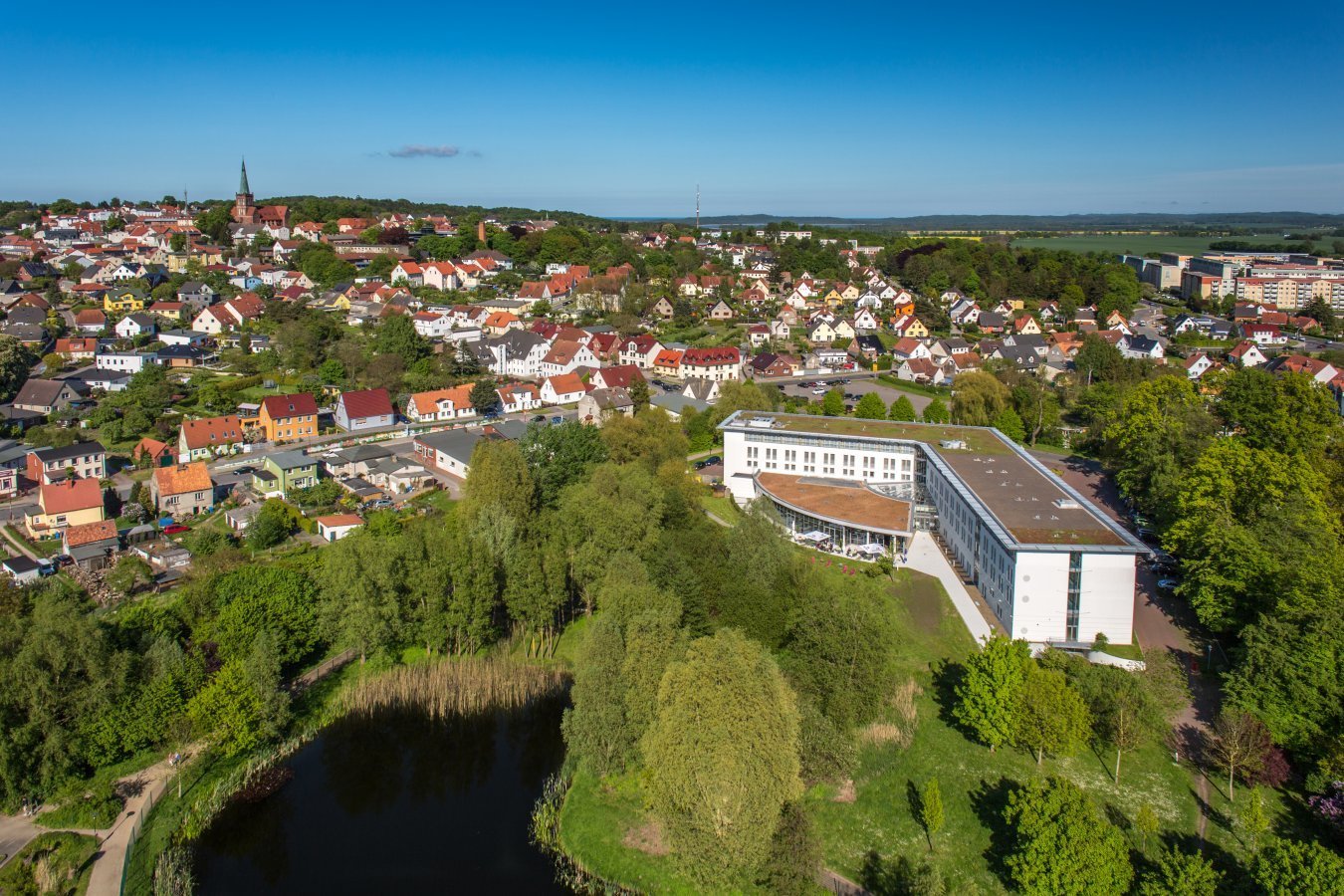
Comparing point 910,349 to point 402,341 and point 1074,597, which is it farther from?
point 1074,597

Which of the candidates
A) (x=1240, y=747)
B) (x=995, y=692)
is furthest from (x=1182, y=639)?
(x=995, y=692)

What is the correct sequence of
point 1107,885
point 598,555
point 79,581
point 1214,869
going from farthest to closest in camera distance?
point 79,581 < point 598,555 < point 1214,869 < point 1107,885

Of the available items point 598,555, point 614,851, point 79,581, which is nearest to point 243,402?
point 79,581

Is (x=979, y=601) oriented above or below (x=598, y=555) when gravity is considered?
below

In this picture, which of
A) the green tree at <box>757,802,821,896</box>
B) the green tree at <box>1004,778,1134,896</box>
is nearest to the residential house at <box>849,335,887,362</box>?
the green tree at <box>1004,778,1134,896</box>

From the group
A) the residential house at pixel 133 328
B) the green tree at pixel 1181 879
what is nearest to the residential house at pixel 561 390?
the residential house at pixel 133 328

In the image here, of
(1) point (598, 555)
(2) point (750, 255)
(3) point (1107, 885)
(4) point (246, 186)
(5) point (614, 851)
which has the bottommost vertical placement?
(5) point (614, 851)

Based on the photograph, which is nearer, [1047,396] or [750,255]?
[1047,396]

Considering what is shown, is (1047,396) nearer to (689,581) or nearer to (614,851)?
(689,581)
